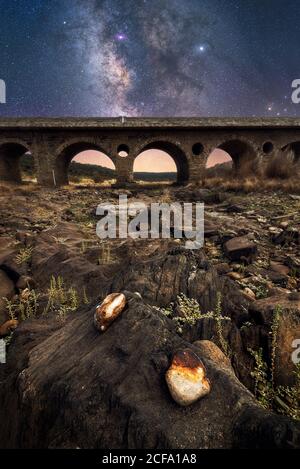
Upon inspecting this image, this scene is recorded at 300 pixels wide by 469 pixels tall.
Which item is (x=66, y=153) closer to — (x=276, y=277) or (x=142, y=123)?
(x=142, y=123)

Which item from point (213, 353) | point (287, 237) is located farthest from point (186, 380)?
point (287, 237)

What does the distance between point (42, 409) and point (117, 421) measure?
0.45m

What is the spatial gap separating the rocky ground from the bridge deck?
1372 cm

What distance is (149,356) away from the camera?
1353mm

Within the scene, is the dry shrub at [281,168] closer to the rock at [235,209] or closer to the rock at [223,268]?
the rock at [235,209]

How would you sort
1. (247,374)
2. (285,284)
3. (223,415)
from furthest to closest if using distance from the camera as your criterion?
(285,284) < (247,374) < (223,415)

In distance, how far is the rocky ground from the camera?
108 centimetres

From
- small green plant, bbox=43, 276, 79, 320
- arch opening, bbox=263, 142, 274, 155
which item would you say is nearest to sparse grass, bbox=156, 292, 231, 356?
small green plant, bbox=43, 276, 79, 320

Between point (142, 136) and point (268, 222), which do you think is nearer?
point (268, 222)

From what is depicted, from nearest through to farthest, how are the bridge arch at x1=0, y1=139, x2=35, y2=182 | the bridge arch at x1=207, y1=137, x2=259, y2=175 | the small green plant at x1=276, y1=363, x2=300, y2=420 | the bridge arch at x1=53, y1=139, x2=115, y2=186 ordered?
the small green plant at x1=276, y1=363, x2=300, y2=420 → the bridge arch at x1=0, y1=139, x2=35, y2=182 → the bridge arch at x1=53, y1=139, x2=115, y2=186 → the bridge arch at x1=207, y1=137, x2=259, y2=175

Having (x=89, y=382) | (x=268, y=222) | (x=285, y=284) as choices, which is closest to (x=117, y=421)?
(x=89, y=382)

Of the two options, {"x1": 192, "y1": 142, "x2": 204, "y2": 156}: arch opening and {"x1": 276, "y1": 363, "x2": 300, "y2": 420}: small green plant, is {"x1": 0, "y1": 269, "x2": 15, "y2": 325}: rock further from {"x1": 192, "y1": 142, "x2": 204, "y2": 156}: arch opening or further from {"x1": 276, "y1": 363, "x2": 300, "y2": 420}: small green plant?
{"x1": 192, "y1": 142, "x2": 204, "y2": 156}: arch opening
